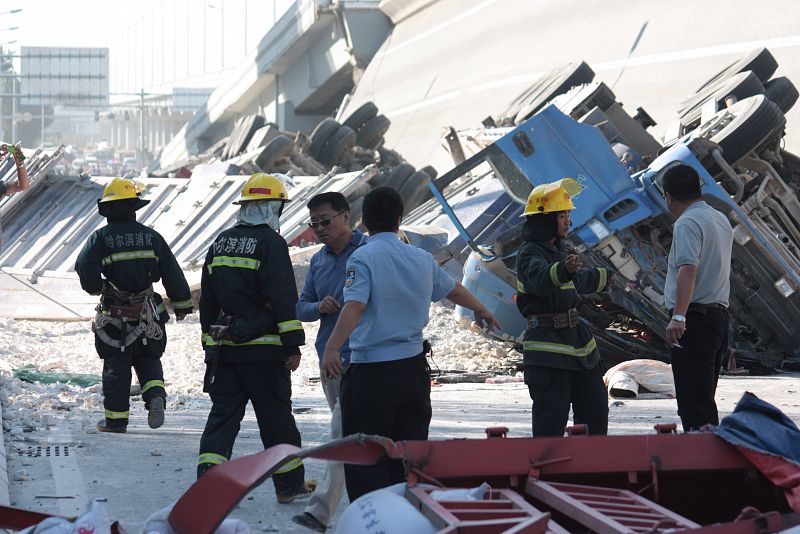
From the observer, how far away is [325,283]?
18.0ft

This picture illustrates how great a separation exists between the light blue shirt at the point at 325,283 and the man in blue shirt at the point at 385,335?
0.52 meters

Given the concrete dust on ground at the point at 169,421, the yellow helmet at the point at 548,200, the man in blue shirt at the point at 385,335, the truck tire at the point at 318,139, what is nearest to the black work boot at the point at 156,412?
the concrete dust on ground at the point at 169,421

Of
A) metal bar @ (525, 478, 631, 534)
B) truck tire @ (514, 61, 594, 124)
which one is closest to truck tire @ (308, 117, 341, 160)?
truck tire @ (514, 61, 594, 124)

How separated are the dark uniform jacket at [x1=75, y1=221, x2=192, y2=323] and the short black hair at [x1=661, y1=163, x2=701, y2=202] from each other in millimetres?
2832

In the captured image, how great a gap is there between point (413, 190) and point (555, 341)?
12327 mm

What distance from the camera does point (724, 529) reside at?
10.0 ft

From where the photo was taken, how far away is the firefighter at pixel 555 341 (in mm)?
5289

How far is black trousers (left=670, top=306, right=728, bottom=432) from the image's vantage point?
5.82 meters

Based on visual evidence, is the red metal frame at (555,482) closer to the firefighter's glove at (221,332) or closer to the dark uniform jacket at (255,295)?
the dark uniform jacket at (255,295)

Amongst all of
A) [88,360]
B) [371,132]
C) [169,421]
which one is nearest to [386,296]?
Result: [169,421]

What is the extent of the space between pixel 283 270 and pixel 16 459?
1887mm

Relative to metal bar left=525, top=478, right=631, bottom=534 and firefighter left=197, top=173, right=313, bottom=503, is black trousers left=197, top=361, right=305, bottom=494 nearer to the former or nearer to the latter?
firefighter left=197, top=173, right=313, bottom=503

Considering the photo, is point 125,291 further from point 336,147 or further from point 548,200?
point 336,147

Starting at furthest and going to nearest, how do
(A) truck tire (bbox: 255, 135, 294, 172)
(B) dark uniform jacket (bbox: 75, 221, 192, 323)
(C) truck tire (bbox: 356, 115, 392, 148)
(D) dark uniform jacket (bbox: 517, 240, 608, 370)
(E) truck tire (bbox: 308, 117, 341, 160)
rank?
(C) truck tire (bbox: 356, 115, 392, 148) < (E) truck tire (bbox: 308, 117, 341, 160) < (A) truck tire (bbox: 255, 135, 294, 172) < (B) dark uniform jacket (bbox: 75, 221, 192, 323) < (D) dark uniform jacket (bbox: 517, 240, 608, 370)
